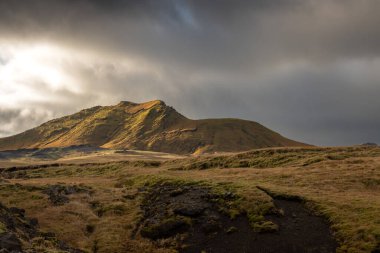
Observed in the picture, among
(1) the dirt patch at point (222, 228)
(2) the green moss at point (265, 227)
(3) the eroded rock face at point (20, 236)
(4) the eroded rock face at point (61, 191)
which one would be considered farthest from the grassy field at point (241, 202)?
(3) the eroded rock face at point (20, 236)

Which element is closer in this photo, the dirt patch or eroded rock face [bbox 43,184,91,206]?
the dirt patch

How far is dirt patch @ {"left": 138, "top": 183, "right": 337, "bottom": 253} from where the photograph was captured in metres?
40.8

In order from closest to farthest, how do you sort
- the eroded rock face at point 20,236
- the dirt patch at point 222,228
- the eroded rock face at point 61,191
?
the eroded rock face at point 20,236
the dirt patch at point 222,228
the eroded rock face at point 61,191

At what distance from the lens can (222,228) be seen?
1826 inches

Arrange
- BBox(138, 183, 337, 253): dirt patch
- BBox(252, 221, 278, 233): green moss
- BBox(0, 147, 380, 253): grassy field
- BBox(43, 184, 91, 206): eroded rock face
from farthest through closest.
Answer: BBox(43, 184, 91, 206): eroded rock face < BBox(252, 221, 278, 233): green moss < BBox(0, 147, 380, 253): grassy field < BBox(138, 183, 337, 253): dirt patch

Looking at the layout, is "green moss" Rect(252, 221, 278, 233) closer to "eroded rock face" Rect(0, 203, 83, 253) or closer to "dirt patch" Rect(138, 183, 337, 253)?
"dirt patch" Rect(138, 183, 337, 253)

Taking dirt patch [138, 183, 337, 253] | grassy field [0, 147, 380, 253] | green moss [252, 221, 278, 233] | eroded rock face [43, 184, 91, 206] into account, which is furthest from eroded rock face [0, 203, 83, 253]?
green moss [252, 221, 278, 233]

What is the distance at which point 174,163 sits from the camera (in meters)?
119

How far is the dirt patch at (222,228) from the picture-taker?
134ft

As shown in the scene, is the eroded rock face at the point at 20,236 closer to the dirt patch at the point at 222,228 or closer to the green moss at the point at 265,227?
the dirt patch at the point at 222,228

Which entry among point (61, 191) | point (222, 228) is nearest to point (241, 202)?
point (222, 228)

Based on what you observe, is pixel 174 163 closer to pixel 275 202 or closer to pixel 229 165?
pixel 229 165

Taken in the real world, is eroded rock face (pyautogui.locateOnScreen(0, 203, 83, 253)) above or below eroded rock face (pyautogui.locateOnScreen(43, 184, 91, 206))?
below

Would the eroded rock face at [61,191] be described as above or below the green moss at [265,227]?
above
